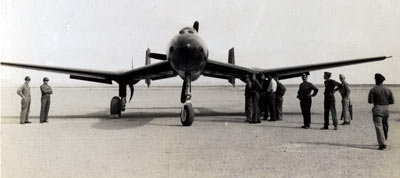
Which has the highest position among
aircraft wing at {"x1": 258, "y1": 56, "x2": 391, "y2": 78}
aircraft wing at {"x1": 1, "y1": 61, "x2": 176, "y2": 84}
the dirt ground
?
aircraft wing at {"x1": 258, "y1": 56, "x2": 391, "y2": 78}

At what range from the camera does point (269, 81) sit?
15672 mm

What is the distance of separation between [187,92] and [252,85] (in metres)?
2.97

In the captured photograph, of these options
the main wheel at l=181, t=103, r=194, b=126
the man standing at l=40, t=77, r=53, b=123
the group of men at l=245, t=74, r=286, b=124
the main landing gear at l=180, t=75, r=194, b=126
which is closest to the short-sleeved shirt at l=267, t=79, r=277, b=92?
the group of men at l=245, t=74, r=286, b=124

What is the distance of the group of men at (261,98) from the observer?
48.6 feet

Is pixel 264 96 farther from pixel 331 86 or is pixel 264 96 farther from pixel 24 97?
pixel 24 97

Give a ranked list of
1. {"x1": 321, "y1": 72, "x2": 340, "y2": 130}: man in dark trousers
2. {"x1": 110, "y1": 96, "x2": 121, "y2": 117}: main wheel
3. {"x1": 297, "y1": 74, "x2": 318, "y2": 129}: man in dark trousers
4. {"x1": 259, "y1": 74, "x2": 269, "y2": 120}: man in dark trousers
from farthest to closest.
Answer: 1. {"x1": 110, "y1": 96, "x2": 121, "y2": 117}: main wheel
2. {"x1": 259, "y1": 74, "x2": 269, "y2": 120}: man in dark trousers
3. {"x1": 297, "y1": 74, "x2": 318, "y2": 129}: man in dark trousers
4. {"x1": 321, "y1": 72, "x2": 340, "y2": 130}: man in dark trousers

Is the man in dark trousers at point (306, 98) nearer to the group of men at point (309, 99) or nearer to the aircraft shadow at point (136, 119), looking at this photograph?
the group of men at point (309, 99)

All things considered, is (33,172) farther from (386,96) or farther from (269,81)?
(269,81)

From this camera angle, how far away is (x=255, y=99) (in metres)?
14.8

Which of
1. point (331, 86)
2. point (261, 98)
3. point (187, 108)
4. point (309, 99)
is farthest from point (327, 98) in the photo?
point (187, 108)

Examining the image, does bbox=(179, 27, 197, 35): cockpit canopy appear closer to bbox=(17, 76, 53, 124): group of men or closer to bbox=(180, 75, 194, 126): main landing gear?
bbox=(180, 75, 194, 126): main landing gear

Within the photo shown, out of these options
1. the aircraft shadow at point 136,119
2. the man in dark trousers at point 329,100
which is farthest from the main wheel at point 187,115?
the man in dark trousers at point 329,100

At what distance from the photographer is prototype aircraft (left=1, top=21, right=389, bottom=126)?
39.8 ft

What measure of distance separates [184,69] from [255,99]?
11.9 feet
